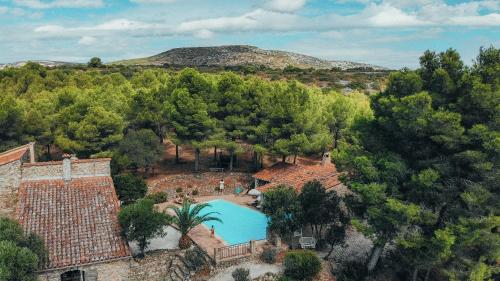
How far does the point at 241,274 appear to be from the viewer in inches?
765

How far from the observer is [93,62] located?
104m

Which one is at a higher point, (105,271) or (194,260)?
(105,271)

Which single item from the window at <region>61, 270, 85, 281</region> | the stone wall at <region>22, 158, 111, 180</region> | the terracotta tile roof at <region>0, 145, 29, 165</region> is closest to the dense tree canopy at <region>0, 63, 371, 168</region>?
the terracotta tile roof at <region>0, 145, 29, 165</region>

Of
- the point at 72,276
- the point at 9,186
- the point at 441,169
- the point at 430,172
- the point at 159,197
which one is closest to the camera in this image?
the point at 430,172

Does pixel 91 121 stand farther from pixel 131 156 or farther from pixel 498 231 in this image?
pixel 498 231

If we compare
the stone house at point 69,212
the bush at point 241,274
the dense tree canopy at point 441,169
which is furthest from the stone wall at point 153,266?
the dense tree canopy at point 441,169

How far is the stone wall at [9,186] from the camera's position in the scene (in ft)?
65.6

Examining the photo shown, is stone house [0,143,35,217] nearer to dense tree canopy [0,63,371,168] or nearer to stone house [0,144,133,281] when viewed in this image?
stone house [0,144,133,281]

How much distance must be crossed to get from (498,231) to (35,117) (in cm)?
3556

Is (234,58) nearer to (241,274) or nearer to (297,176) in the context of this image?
(297,176)

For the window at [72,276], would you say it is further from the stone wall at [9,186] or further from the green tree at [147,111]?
the green tree at [147,111]

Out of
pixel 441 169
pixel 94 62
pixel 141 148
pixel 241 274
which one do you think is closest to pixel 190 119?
pixel 141 148

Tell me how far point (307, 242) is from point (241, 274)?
17.2 ft

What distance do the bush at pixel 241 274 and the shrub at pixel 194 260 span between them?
220cm
